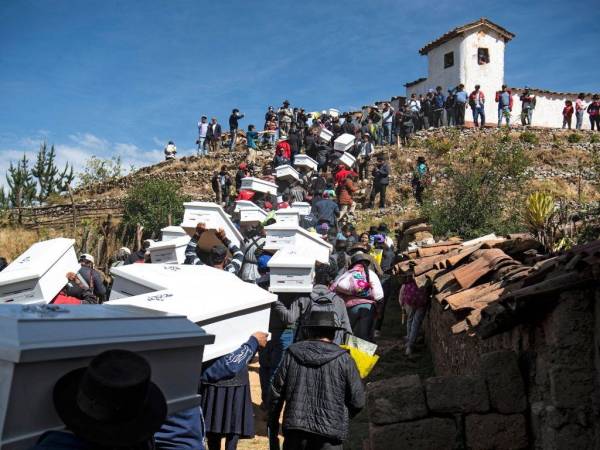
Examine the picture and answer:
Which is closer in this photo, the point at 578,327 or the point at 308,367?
the point at 578,327

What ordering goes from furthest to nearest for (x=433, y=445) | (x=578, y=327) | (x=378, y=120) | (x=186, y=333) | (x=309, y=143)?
(x=378, y=120), (x=309, y=143), (x=433, y=445), (x=578, y=327), (x=186, y=333)

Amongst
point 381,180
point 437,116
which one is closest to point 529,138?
point 437,116

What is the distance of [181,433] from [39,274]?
10.1 feet

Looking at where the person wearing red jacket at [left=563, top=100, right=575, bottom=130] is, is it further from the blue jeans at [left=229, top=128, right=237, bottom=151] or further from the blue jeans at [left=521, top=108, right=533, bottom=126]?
the blue jeans at [left=229, top=128, right=237, bottom=151]

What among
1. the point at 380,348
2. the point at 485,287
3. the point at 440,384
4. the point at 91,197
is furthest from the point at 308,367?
the point at 91,197

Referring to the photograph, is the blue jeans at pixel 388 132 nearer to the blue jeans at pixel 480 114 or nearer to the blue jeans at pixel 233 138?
the blue jeans at pixel 480 114

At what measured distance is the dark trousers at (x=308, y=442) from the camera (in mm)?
3756

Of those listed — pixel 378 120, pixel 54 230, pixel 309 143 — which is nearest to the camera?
pixel 54 230

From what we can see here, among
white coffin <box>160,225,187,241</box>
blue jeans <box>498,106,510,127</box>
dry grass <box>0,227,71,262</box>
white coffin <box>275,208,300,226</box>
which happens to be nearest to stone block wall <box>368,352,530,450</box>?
white coffin <box>160,225,187,241</box>

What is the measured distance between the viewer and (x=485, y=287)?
518 centimetres

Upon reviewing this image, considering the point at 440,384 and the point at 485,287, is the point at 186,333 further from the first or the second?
the point at 485,287

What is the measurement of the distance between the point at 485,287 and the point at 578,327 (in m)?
1.96

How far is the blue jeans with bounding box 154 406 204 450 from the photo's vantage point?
3.03 metres

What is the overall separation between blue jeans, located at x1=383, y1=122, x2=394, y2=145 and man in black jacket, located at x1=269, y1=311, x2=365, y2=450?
69.5ft
